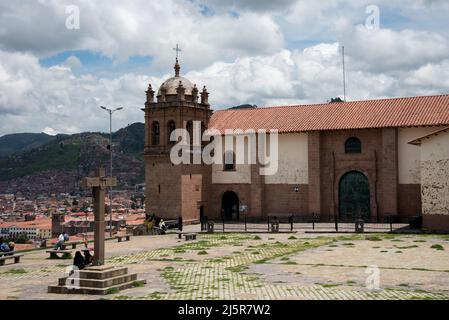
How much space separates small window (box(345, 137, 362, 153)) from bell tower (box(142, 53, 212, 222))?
37.1 ft

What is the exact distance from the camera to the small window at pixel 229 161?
4253 cm

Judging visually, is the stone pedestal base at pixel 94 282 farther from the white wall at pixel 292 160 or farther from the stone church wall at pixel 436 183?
the white wall at pixel 292 160

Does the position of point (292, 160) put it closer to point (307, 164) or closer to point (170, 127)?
point (307, 164)

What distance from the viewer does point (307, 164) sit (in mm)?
39906

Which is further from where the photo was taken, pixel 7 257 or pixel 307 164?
pixel 307 164

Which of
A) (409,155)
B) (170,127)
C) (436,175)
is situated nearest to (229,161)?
(170,127)

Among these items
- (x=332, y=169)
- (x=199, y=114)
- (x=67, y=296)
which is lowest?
(x=67, y=296)

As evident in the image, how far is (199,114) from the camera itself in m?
42.1

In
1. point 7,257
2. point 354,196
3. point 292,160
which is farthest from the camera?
point 292,160

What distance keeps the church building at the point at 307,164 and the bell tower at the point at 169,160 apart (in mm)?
76

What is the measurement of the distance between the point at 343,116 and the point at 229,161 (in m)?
9.60
